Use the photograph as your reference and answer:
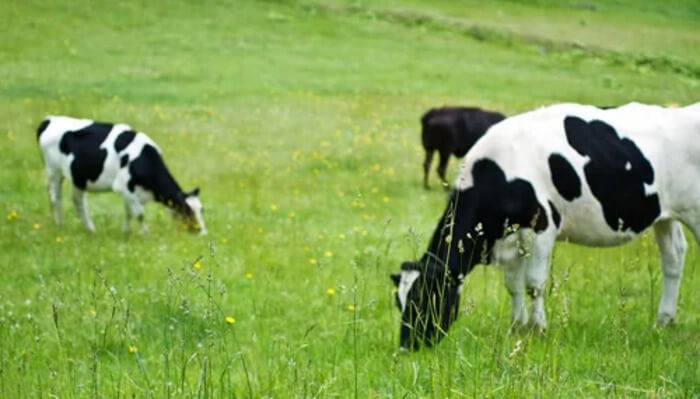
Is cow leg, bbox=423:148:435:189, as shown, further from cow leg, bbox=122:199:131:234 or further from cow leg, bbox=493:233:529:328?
cow leg, bbox=493:233:529:328

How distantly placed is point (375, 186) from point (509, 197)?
34.0 feet

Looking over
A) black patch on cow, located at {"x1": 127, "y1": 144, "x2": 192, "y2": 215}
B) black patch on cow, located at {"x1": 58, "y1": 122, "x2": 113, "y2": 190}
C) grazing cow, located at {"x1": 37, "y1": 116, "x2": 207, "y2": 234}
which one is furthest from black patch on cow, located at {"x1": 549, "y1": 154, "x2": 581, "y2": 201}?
black patch on cow, located at {"x1": 58, "y1": 122, "x2": 113, "y2": 190}

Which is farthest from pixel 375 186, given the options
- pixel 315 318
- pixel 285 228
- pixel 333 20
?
pixel 333 20

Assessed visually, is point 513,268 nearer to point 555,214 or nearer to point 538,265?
point 538,265

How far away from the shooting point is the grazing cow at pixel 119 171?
14.0m

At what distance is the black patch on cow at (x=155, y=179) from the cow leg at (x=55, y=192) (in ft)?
4.69

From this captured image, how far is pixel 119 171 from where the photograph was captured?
14.0 m

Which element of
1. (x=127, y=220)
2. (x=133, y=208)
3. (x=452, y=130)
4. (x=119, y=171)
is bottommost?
(x=127, y=220)

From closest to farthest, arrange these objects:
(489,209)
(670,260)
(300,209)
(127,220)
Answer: (489,209) → (670,260) → (127,220) → (300,209)

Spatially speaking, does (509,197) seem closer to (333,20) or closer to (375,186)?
(375,186)

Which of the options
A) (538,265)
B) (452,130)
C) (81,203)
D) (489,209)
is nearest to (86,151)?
(81,203)

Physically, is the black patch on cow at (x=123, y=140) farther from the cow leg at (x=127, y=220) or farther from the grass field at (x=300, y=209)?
the grass field at (x=300, y=209)

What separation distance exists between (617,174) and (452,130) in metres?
11.0

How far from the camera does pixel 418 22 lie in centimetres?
5031
